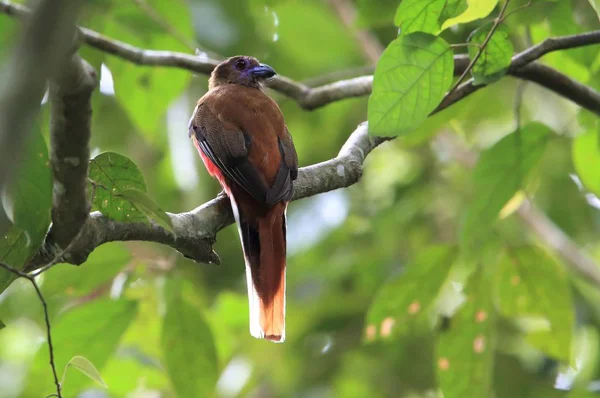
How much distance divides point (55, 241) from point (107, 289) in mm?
2569

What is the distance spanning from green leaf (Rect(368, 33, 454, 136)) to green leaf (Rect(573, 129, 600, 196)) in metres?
1.08

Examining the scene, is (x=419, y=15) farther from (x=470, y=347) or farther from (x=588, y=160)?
(x=470, y=347)

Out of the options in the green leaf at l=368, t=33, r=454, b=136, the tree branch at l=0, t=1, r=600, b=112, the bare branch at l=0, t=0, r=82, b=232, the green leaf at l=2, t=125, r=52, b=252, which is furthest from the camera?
the tree branch at l=0, t=1, r=600, b=112

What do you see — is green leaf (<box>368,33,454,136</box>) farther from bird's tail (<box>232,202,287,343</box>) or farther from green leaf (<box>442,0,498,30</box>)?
bird's tail (<box>232,202,287,343</box>)

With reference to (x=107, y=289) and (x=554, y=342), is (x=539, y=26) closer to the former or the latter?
(x=554, y=342)

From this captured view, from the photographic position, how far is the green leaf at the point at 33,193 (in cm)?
174

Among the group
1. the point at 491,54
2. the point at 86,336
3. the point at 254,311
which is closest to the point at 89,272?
the point at 86,336

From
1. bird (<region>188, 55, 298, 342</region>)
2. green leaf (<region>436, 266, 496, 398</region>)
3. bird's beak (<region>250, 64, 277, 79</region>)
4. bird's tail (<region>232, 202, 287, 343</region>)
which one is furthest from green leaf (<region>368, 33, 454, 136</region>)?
bird's beak (<region>250, 64, 277, 79</region>)

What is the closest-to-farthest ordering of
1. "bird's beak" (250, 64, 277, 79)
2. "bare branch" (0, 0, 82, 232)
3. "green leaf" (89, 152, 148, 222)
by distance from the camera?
"bare branch" (0, 0, 82, 232) → "green leaf" (89, 152, 148, 222) → "bird's beak" (250, 64, 277, 79)

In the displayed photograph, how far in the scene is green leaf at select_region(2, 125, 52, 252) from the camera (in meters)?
1.74

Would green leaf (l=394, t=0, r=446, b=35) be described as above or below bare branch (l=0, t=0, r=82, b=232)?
below

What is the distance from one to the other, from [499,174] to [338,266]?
2.05 meters

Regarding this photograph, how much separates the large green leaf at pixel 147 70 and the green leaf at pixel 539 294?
159cm

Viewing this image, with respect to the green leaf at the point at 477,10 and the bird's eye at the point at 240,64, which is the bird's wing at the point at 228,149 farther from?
the green leaf at the point at 477,10
